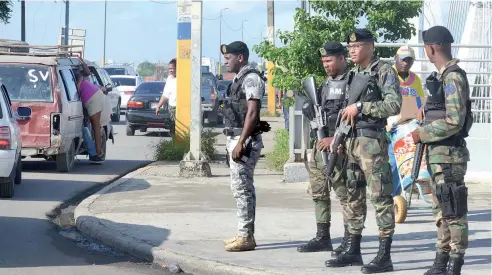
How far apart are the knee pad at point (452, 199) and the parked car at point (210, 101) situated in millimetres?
23872

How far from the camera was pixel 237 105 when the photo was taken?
8.54m

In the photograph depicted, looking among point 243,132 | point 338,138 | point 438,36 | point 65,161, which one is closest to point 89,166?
point 65,161

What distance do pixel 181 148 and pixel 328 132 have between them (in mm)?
9141

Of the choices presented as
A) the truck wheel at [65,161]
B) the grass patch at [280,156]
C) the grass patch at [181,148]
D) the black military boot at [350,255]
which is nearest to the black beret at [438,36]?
the black military boot at [350,255]

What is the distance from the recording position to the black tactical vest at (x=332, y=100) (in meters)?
7.95

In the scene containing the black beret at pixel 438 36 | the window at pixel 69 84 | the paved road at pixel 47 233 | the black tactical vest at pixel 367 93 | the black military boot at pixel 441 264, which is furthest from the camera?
the window at pixel 69 84

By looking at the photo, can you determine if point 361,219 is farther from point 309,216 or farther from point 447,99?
point 309,216

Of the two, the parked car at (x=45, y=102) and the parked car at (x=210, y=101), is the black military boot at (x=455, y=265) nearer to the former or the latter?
the parked car at (x=45, y=102)

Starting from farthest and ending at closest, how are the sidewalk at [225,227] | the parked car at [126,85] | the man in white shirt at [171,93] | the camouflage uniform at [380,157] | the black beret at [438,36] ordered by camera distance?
the parked car at [126,85] < the man in white shirt at [171,93] < the sidewalk at [225,227] < the camouflage uniform at [380,157] < the black beret at [438,36]

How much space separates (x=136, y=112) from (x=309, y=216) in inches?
596

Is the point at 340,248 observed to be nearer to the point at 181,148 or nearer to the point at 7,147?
the point at 7,147

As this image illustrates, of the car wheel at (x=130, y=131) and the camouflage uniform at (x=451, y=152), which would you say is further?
the car wheel at (x=130, y=131)

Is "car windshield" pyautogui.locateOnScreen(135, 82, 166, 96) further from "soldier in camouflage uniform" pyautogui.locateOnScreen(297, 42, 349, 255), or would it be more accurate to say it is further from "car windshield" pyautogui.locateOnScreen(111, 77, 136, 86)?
"soldier in camouflage uniform" pyautogui.locateOnScreen(297, 42, 349, 255)

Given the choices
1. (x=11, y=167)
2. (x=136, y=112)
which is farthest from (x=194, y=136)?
(x=136, y=112)
